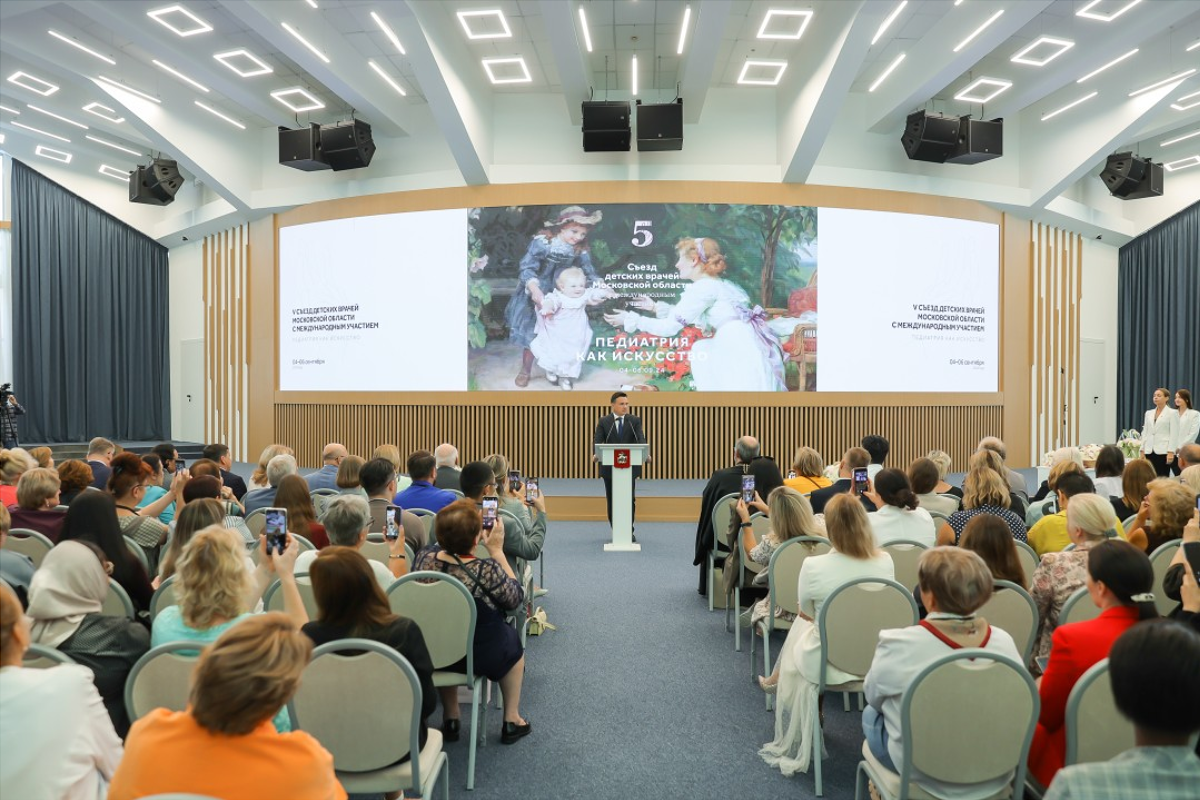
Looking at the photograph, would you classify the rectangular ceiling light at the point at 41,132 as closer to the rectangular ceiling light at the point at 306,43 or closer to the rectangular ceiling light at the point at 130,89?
the rectangular ceiling light at the point at 130,89

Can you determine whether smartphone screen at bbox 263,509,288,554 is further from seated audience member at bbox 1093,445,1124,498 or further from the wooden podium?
the wooden podium

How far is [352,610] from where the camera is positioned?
2342mm

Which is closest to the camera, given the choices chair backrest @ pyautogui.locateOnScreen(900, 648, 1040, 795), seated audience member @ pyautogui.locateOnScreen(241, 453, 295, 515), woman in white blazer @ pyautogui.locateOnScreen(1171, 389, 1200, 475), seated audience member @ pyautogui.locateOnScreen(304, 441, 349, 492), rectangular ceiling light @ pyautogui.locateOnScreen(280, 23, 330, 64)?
chair backrest @ pyautogui.locateOnScreen(900, 648, 1040, 795)

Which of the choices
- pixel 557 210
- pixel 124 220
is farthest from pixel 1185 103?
pixel 124 220

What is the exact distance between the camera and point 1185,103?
10.9 metres

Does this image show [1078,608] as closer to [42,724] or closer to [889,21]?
[42,724]

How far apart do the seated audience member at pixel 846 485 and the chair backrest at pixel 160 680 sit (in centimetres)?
380

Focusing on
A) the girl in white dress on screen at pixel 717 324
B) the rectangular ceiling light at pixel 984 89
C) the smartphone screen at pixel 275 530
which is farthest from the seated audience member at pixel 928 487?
the rectangular ceiling light at pixel 984 89

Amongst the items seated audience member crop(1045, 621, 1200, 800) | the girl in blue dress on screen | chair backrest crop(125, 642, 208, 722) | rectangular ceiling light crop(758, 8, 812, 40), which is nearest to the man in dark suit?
the girl in blue dress on screen

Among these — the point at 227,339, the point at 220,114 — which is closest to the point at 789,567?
the point at 220,114

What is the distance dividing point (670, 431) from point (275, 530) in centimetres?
899

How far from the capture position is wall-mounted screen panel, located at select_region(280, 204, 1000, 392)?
36.9 feet

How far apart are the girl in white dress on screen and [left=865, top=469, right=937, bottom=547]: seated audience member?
23.8ft

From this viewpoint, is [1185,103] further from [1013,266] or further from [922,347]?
[922,347]
